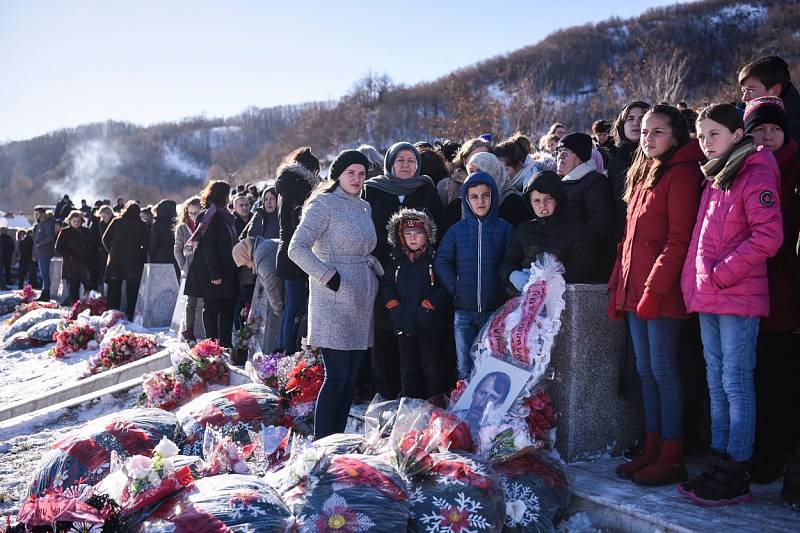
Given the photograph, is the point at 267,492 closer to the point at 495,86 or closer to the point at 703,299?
the point at 703,299

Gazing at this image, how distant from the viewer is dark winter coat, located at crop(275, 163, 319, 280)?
5.44 meters

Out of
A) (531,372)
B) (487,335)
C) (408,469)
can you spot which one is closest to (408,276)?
(487,335)

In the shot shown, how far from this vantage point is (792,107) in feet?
12.0

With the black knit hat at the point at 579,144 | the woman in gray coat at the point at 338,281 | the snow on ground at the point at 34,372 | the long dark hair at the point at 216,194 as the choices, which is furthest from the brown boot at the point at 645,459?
the snow on ground at the point at 34,372

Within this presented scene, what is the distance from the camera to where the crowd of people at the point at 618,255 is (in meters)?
3.01

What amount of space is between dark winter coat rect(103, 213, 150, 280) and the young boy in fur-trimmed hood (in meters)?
7.24

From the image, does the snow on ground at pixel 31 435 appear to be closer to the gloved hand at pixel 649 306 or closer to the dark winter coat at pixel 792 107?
the gloved hand at pixel 649 306

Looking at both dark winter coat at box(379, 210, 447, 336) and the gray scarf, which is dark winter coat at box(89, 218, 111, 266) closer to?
the gray scarf

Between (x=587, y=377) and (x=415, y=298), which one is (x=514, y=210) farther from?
(x=587, y=377)

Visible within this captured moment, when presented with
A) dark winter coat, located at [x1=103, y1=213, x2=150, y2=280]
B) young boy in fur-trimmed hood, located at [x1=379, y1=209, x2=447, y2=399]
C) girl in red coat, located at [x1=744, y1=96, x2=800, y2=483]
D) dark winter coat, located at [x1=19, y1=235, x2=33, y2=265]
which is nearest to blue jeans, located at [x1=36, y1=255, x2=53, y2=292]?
dark winter coat, located at [x1=19, y1=235, x2=33, y2=265]

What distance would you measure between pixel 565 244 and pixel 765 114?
1216 millimetres

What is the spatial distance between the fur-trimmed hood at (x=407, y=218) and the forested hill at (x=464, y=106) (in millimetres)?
20218

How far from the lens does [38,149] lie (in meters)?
126

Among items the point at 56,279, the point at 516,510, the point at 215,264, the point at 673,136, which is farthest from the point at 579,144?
the point at 56,279
